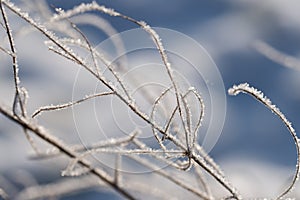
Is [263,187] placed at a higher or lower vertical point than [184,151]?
higher

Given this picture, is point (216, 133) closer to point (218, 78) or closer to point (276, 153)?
point (218, 78)

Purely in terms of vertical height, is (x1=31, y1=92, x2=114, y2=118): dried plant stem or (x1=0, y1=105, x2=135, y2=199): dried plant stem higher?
(x1=31, y1=92, x2=114, y2=118): dried plant stem

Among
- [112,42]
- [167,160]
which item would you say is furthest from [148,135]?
[112,42]

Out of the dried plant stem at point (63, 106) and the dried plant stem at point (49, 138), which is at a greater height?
the dried plant stem at point (63, 106)

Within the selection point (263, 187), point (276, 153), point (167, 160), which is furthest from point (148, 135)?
point (276, 153)

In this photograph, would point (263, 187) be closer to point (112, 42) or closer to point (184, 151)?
point (112, 42)

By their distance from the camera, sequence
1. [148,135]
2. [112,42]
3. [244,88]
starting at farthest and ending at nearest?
[112,42] < [148,135] < [244,88]

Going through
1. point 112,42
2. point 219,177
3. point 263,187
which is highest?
point 112,42

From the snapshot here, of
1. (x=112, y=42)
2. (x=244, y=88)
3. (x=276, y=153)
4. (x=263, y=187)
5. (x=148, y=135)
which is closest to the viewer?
(x=244, y=88)

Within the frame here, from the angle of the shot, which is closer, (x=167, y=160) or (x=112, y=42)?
(x=167, y=160)
